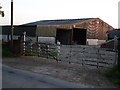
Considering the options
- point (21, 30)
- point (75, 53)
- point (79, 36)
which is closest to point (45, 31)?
point (21, 30)

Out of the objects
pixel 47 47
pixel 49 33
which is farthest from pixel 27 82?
pixel 49 33

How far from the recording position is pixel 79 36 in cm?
3562

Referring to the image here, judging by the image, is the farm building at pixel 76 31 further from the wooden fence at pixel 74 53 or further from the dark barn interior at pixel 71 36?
the wooden fence at pixel 74 53

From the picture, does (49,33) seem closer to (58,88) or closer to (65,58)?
(65,58)

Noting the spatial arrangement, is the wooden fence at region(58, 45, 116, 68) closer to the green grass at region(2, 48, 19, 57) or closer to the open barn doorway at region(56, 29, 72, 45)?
the green grass at region(2, 48, 19, 57)

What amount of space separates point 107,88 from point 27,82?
3.13 metres

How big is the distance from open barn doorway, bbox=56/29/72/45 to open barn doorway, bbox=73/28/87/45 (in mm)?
1927

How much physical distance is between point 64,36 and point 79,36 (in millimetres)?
3525

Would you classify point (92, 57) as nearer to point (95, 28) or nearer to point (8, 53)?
point (8, 53)

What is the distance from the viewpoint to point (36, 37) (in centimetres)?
2584

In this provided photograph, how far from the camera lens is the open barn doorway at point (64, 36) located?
33219 millimetres

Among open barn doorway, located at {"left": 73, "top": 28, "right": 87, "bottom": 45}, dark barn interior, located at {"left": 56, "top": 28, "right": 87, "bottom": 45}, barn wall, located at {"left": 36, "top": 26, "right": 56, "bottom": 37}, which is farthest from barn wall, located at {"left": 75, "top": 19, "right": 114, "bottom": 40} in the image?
barn wall, located at {"left": 36, "top": 26, "right": 56, "bottom": 37}

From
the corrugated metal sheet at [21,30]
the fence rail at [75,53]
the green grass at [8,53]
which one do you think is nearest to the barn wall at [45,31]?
the corrugated metal sheet at [21,30]

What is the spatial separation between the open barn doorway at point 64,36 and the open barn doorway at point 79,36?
6.32 feet
